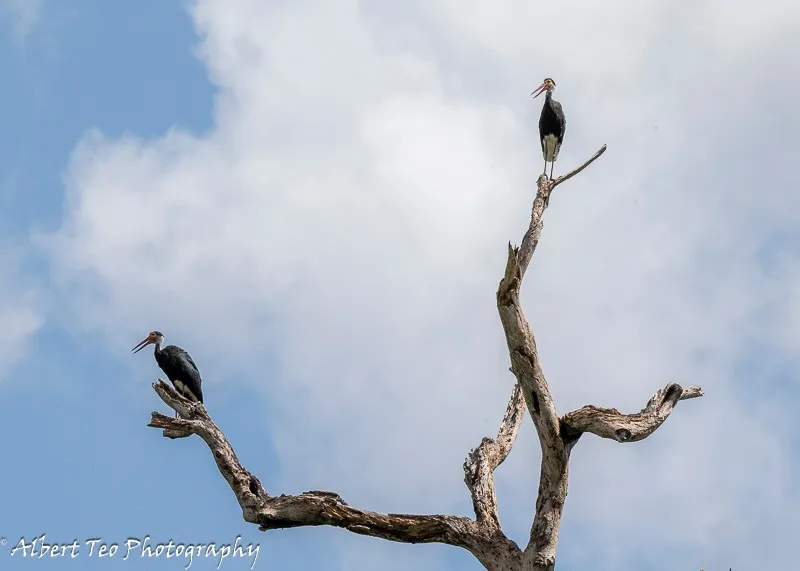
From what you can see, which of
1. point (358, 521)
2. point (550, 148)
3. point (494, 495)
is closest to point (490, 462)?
point (494, 495)

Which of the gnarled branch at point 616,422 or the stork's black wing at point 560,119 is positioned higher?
the stork's black wing at point 560,119

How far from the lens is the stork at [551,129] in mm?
19562

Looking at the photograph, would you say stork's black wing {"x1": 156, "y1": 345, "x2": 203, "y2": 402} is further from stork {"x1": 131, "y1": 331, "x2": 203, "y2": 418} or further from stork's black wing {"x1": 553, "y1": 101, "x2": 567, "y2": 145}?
stork's black wing {"x1": 553, "y1": 101, "x2": 567, "y2": 145}

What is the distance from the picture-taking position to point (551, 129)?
19750 millimetres

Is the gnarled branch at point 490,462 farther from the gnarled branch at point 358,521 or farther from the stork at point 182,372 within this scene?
the stork at point 182,372

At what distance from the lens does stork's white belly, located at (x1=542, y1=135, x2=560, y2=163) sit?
19.5 meters

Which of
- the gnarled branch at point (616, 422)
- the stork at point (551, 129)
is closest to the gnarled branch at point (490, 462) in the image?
the gnarled branch at point (616, 422)

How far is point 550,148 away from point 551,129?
38cm

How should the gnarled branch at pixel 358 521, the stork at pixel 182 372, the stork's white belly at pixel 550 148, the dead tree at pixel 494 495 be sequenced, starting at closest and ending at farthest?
the dead tree at pixel 494 495
the gnarled branch at pixel 358 521
the stork at pixel 182 372
the stork's white belly at pixel 550 148

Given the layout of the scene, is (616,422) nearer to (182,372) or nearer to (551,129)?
(182,372)

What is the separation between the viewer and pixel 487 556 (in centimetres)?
1078

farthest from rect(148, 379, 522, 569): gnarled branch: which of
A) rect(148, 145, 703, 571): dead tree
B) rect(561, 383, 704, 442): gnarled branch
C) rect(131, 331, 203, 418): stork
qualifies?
rect(131, 331, 203, 418): stork

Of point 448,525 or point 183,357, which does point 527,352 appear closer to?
point 448,525

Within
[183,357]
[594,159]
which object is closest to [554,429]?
[594,159]
